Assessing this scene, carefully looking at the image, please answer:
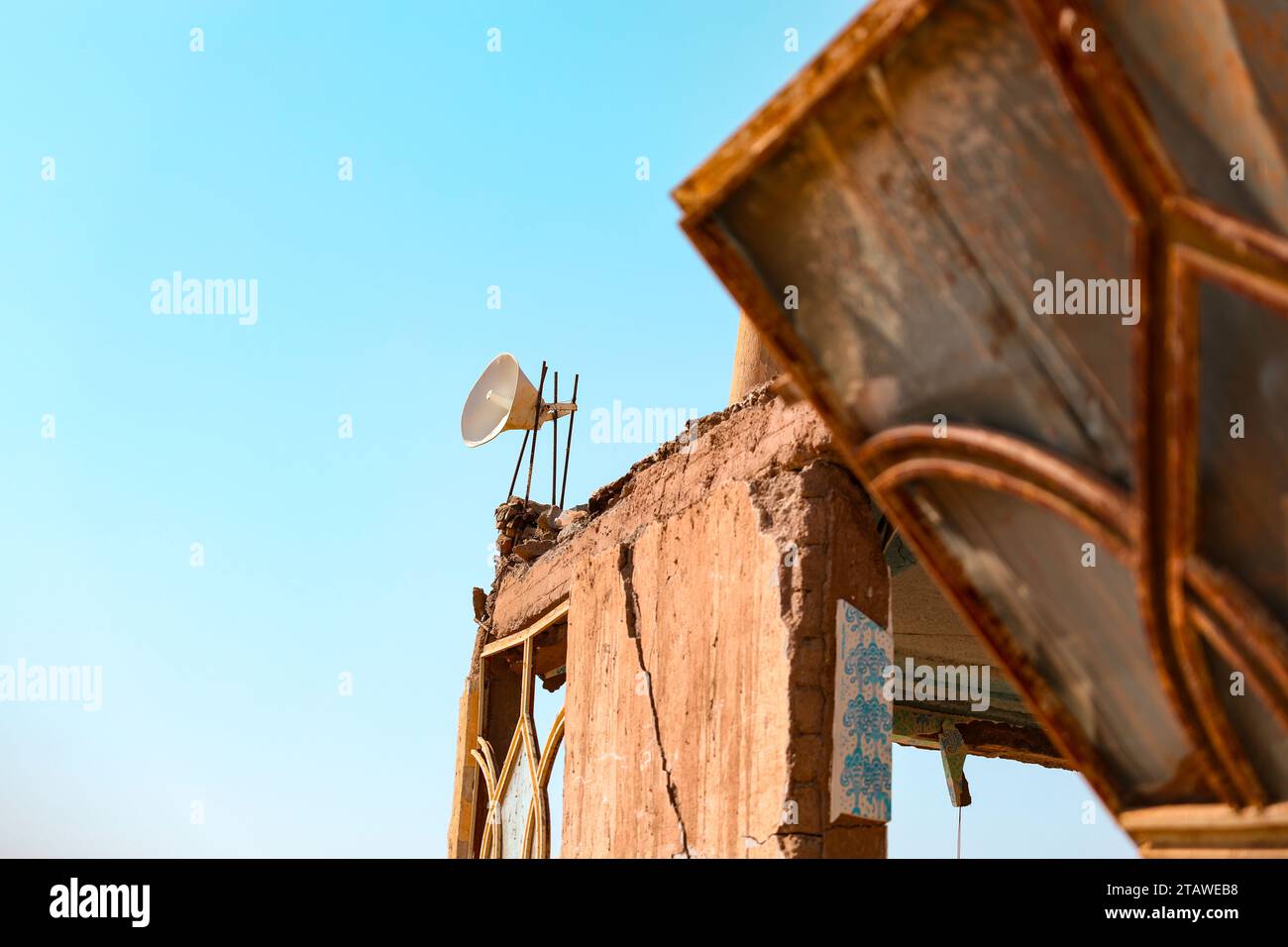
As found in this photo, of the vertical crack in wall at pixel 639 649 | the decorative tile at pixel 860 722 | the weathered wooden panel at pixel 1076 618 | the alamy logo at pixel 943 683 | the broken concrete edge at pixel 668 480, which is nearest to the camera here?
the weathered wooden panel at pixel 1076 618

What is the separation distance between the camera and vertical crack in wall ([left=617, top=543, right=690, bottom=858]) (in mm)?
5683

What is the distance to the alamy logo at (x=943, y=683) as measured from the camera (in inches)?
351

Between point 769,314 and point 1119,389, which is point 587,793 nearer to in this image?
point 769,314

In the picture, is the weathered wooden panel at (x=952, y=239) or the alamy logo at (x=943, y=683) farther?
the alamy logo at (x=943, y=683)

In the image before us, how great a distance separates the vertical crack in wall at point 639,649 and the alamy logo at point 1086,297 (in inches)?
137

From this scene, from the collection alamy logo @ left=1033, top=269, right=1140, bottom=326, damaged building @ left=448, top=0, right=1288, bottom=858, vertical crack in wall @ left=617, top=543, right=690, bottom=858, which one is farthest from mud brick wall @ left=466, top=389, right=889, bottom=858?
alamy logo @ left=1033, top=269, right=1140, bottom=326

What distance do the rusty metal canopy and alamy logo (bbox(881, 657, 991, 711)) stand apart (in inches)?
234

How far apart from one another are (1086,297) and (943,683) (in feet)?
23.2

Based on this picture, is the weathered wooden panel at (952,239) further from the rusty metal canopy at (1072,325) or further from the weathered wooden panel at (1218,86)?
the weathered wooden panel at (1218,86)

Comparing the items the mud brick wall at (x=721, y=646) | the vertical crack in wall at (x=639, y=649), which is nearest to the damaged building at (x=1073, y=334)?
the mud brick wall at (x=721, y=646)
